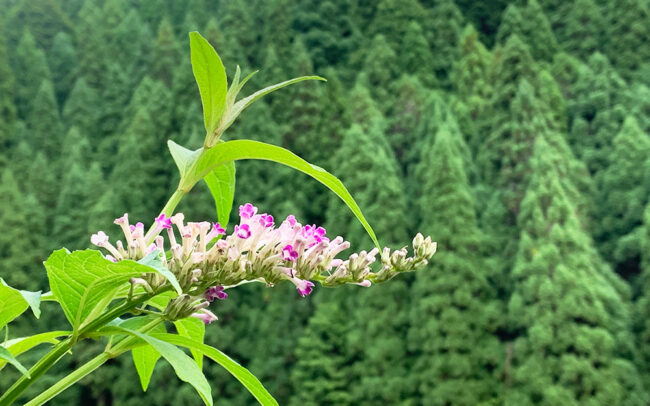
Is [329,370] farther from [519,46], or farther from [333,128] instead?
[519,46]

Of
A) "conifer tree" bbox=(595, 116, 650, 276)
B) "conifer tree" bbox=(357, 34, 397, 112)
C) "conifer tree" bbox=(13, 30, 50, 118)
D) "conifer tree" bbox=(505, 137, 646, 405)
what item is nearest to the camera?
"conifer tree" bbox=(505, 137, 646, 405)

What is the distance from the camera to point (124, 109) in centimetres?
1856

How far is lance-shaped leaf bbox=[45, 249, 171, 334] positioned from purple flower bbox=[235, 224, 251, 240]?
0.28ft

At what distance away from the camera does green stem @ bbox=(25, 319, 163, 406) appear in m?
0.50

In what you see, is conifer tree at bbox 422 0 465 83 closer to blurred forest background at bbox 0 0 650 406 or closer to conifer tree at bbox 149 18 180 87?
blurred forest background at bbox 0 0 650 406

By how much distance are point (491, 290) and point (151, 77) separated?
37.0 ft

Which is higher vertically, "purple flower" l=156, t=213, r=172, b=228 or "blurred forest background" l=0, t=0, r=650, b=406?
"blurred forest background" l=0, t=0, r=650, b=406

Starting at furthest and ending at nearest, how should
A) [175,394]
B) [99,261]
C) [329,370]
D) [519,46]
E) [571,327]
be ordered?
[519,46] < [175,394] < [329,370] < [571,327] < [99,261]

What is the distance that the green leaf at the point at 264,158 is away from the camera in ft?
1.72

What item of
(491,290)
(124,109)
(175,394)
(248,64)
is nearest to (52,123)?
(124,109)

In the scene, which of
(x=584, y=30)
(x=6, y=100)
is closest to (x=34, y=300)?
(x=584, y=30)

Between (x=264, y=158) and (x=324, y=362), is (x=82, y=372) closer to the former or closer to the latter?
(x=264, y=158)

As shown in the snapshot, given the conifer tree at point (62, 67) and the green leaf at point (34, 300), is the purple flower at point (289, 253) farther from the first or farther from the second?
the conifer tree at point (62, 67)

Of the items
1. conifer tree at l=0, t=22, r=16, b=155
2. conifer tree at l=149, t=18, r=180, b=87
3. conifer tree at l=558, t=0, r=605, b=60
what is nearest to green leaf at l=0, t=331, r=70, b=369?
conifer tree at l=558, t=0, r=605, b=60
